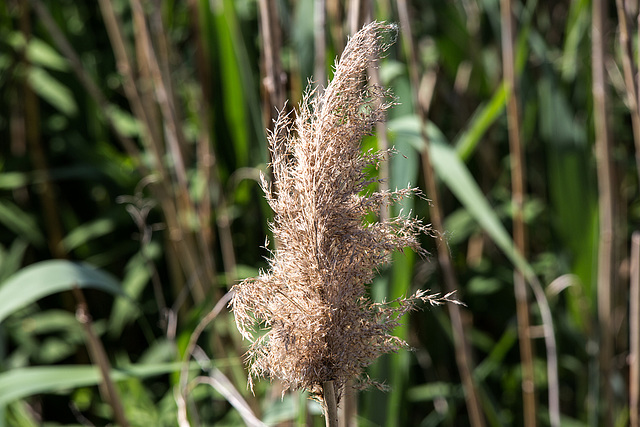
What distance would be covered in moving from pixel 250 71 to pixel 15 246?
794mm

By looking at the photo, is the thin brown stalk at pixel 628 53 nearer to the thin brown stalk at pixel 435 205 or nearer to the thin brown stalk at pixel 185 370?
the thin brown stalk at pixel 435 205

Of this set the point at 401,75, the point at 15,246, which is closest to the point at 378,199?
the point at 401,75

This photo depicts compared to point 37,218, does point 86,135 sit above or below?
above

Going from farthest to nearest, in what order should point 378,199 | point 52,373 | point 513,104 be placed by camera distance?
point 513,104
point 52,373
point 378,199

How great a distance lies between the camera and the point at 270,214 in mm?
1084

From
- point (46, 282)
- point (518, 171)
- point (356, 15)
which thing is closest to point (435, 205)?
point (518, 171)

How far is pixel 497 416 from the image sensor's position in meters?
1.12

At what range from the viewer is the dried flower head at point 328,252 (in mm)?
438

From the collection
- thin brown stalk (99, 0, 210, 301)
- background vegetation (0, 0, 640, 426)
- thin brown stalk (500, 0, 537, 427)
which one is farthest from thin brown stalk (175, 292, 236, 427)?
thin brown stalk (500, 0, 537, 427)

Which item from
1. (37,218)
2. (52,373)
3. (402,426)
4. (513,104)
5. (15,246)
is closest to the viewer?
(52,373)

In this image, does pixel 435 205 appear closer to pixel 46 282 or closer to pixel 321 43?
pixel 321 43

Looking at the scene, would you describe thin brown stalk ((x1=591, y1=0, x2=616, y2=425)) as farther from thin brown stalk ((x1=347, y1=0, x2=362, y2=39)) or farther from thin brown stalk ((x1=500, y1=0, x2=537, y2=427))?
thin brown stalk ((x1=347, y1=0, x2=362, y2=39))

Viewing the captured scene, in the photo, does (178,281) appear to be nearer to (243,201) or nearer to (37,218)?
(243,201)

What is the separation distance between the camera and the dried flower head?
0.44 metres
